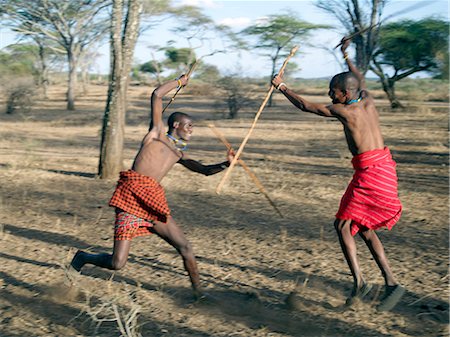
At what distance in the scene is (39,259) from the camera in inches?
185

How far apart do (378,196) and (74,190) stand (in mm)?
4718

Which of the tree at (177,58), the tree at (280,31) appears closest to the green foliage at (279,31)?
the tree at (280,31)

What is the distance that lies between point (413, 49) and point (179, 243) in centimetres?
2302

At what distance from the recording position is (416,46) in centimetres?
2425

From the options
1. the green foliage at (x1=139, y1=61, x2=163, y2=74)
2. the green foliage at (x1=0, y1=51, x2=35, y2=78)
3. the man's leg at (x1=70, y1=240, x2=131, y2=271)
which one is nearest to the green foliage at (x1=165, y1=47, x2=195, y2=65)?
the green foliage at (x1=139, y1=61, x2=163, y2=74)

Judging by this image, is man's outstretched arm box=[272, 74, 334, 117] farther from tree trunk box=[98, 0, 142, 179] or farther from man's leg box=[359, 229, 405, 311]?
tree trunk box=[98, 0, 142, 179]

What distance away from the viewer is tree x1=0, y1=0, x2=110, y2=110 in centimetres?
2194

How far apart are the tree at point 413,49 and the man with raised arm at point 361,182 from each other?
20661mm

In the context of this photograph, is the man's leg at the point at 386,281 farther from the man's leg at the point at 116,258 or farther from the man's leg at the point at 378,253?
the man's leg at the point at 116,258

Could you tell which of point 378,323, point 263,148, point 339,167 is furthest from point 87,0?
point 378,323

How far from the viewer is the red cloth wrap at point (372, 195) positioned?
12.4ft

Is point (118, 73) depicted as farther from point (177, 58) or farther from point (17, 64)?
point (177, 58)

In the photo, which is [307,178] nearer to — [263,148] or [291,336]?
[263,148]

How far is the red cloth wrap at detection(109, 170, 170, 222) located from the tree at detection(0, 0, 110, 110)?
19141mm
